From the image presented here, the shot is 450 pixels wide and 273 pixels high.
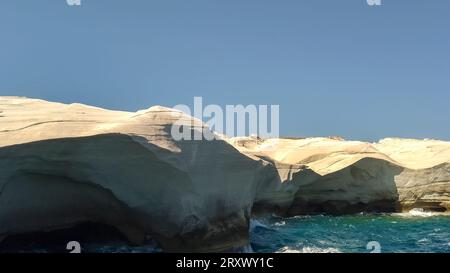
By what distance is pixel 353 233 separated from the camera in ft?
85.9

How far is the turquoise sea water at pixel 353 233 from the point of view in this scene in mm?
21656

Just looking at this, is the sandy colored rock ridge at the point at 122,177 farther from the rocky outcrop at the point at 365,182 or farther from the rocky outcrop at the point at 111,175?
the rocky outcrop at the point at 365,182

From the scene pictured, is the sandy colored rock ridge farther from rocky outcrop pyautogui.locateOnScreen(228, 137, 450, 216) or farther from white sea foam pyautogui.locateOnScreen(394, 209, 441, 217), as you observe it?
white sea foam pyautogui.locateOnScreen(394, 209, 441, 217)

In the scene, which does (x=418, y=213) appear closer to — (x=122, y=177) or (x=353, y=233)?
(x=353, y=233)

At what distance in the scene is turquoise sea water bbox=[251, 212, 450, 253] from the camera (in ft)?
71.1

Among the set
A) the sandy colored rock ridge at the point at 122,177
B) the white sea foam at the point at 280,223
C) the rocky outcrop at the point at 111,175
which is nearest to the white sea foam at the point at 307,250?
the sandy colored rock ridge at the point at 122,177

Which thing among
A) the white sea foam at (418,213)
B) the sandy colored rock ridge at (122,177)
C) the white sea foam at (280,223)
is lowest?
the white sea foam at (418,213)

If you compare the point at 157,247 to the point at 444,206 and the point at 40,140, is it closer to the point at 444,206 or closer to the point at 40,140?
the point at 40,140

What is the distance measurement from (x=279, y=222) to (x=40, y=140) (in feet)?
64.6

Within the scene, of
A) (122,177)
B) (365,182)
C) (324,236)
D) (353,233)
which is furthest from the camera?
(365,182)

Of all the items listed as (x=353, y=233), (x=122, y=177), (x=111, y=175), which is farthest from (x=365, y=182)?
(x=111, y=175)

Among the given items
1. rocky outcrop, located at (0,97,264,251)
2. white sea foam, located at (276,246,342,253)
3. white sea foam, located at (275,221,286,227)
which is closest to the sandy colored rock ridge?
rocky outcrop, located at (0,97,264,251)

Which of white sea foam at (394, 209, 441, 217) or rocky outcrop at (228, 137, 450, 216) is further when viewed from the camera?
rocky outcrop at (228, 137, 450, 216)
